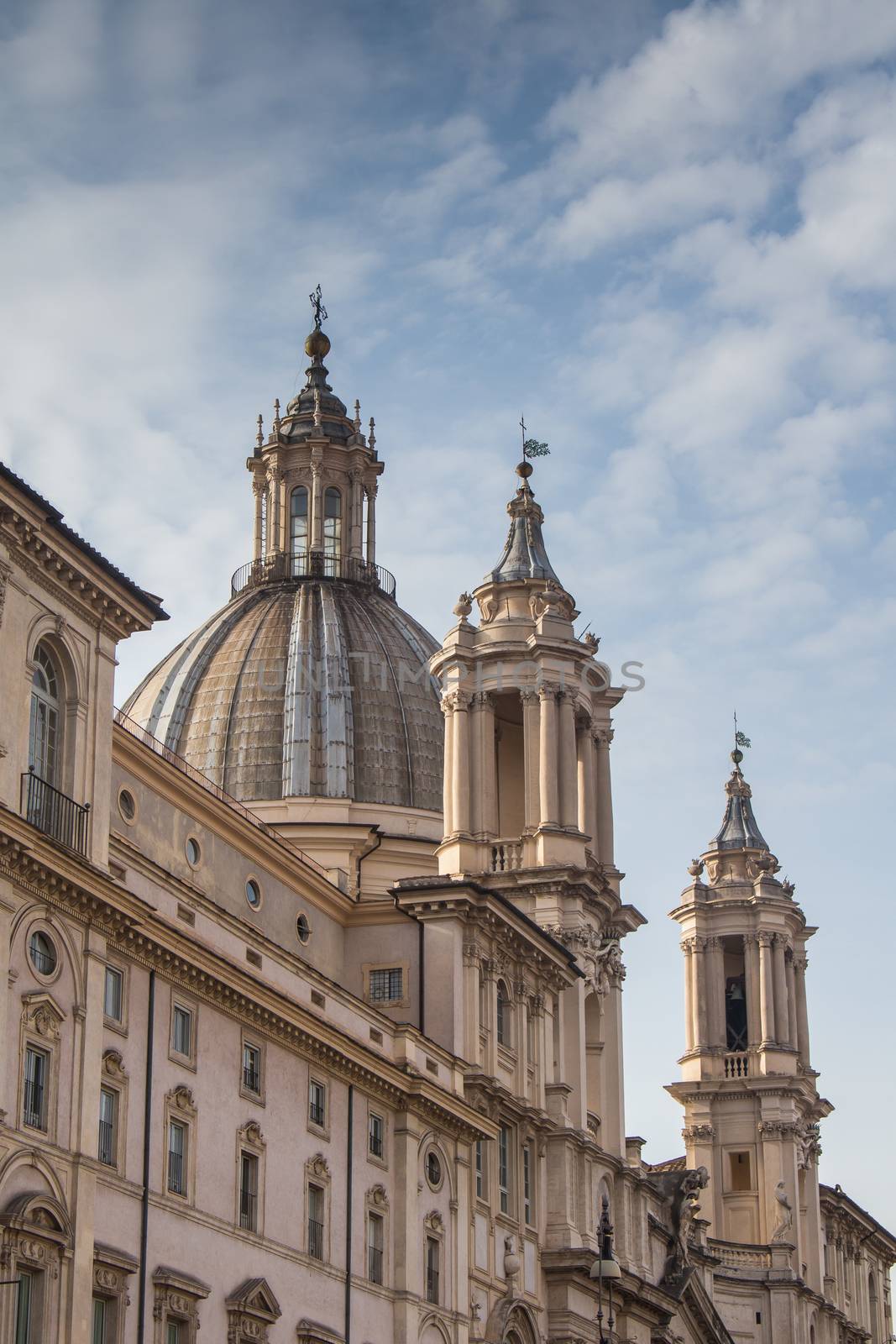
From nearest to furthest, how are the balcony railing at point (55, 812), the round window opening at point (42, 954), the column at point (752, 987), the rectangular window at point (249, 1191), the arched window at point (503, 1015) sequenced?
the round window opening at point (42, 954) < the balcony railing at point (55, 812) < the rectangular window at point (249, 1191) < the arched window at point (503, 1015) < the column at point (752, 987)

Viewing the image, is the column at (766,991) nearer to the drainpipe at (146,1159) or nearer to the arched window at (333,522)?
the arched window at (333,522)

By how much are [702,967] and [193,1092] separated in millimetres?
61124

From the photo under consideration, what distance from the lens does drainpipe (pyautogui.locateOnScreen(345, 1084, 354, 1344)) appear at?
182ft

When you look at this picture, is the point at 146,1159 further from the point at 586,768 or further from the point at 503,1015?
the point at 586,768

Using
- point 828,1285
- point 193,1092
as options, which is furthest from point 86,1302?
point 828,1285

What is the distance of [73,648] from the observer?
45938mm

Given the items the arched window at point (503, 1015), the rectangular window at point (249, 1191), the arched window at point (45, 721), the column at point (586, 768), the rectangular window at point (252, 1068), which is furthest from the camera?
the column at point (586, 768)

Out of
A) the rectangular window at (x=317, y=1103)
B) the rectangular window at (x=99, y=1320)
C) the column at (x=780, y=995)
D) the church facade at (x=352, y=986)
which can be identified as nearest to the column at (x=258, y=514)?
the church facade at (x=352, y=986)

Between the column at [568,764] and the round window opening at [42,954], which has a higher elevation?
the column at [568,764]

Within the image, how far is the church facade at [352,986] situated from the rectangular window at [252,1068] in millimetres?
164

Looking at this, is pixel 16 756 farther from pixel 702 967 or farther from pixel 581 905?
pixel 702 967

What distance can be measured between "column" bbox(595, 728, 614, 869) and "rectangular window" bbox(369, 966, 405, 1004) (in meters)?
14.0

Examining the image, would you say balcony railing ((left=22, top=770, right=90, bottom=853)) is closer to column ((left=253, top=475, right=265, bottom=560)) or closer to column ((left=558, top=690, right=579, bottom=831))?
column ((left=558, top=690, right=579, bottom=831))

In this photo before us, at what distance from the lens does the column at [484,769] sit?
7725 cm
